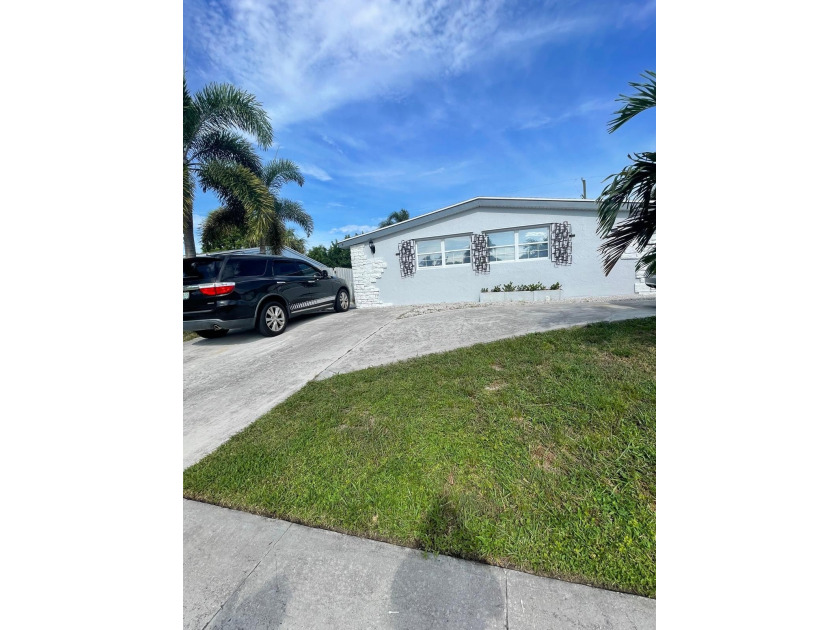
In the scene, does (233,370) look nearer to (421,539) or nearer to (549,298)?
(421,539)

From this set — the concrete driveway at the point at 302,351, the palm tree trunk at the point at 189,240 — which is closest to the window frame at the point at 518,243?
the concrete driveway at the point at 302,351

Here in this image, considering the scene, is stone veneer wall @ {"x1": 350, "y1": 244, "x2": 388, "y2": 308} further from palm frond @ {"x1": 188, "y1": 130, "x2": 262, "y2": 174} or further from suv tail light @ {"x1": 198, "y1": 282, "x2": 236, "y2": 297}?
suv tail light @ {"x1": 198, "y1": 282, "x2": 236, "y2": 297}

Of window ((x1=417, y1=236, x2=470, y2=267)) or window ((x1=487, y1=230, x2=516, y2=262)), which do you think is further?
window ((x1=417, y1=236, x2=470, y2=267))

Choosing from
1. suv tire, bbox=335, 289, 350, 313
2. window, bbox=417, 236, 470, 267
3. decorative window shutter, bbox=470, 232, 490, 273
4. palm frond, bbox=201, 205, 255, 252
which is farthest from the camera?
palm frond, bbox=201, 205, 255, 252

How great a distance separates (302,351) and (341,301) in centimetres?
402

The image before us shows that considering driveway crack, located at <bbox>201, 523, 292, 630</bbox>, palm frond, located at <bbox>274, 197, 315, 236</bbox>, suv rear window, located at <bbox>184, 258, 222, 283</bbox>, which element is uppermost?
palm frond, located at <bbox>274, 197, 315, 236</bbox>

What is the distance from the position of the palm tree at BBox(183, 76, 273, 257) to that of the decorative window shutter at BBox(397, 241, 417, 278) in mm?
4397

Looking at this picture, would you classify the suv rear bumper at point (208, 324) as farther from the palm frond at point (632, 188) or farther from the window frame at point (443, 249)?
the window frame at point (443, 249)

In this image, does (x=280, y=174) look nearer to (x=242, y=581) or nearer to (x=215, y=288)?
(x=215, y=288)

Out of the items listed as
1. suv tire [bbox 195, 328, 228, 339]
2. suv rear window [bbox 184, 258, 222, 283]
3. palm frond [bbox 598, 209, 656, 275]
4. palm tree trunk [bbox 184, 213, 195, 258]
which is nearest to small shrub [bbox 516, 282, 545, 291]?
palm frond [bbox 598, 209, 656, 275]

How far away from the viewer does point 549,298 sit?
9180mm

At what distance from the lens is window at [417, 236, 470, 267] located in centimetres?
1010

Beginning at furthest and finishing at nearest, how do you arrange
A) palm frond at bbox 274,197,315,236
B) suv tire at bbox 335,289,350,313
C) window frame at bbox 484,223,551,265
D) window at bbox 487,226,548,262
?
palm frond at bbox 274,197,315,236
window at bbox 487,226,548,262
window frame at bbox 484,223,551,265
suv tire at bbox 335,289,350,313
